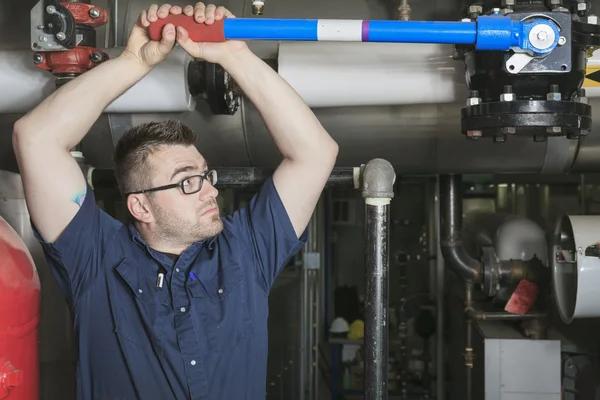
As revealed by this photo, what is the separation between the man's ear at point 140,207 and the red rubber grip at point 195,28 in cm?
36

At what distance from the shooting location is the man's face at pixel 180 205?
1.28 metres

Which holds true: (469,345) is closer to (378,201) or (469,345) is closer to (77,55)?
(378,201)

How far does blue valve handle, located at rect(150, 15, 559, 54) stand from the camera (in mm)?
1056

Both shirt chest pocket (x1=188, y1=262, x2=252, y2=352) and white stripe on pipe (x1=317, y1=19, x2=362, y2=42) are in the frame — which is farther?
shirt chest pocket (x1=188, y1=262, x2=252, y2=352)

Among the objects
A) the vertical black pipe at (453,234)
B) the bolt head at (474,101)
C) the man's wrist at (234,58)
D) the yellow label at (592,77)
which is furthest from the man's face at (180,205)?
the vertical black pipe at (453,234)

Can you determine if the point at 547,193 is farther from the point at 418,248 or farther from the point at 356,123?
the point at 356,123

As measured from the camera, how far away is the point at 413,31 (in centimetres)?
105

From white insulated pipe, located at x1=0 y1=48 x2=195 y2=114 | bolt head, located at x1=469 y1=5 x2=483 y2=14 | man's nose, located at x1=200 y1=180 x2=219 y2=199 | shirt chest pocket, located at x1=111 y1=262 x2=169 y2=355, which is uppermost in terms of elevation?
bolt head, located at x1=469 y1=5 x2=483 y2=14

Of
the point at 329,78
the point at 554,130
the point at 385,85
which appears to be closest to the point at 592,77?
the point at 554,130

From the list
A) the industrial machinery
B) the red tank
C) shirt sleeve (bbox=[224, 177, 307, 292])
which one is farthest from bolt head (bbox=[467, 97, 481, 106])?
the red tank

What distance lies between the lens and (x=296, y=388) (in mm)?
2982

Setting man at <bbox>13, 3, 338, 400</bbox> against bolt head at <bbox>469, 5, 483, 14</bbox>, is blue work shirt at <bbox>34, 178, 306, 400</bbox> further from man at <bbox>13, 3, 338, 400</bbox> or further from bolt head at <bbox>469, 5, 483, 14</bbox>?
bolt head at <bbox>469, 5, 483, 14</bbox>

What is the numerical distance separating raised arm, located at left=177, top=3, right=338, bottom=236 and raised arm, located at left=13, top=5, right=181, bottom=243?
124mm

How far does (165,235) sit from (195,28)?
17.3 inches
